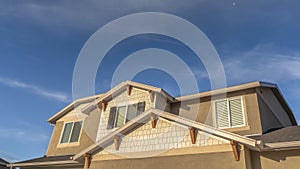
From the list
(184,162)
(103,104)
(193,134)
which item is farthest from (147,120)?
(103,104)

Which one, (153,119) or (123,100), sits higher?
(123,100)

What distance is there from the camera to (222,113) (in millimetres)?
12242

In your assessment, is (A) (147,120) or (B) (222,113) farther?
(B) (222,113)

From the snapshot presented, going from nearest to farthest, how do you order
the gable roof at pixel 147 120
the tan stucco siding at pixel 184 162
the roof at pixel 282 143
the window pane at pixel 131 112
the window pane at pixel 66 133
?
1. the roof at pixel 282 143
2. the tan stucco siding at pixel 184 162
3. the gable roof at pixel 147 120
4. the window pane at pixel 131 112
5. the window pane at pixel 66 133

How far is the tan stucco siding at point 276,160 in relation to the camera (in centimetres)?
792

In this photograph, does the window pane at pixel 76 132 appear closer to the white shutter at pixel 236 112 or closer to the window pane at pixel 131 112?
the window pane at pixel 131 112

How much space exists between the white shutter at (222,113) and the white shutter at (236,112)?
0.25m

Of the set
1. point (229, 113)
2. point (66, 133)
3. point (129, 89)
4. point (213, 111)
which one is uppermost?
point (129, 89)

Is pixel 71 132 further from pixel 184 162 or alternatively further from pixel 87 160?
pixel 184 162

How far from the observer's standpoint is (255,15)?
13.3 m

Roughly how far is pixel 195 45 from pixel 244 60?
3432mm

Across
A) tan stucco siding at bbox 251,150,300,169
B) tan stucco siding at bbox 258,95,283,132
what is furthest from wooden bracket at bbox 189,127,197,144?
tan stucco siding at bbox 258,95,283,132

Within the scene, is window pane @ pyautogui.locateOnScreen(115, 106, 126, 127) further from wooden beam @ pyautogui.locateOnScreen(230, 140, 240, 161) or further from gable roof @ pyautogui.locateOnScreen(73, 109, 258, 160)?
wooden beam @ pyautogui.locateOnScreen(230, 140, 240, 161)

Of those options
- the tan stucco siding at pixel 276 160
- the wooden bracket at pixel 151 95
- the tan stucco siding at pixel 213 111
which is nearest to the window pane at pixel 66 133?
the wooden bracket at pixel 151 95
